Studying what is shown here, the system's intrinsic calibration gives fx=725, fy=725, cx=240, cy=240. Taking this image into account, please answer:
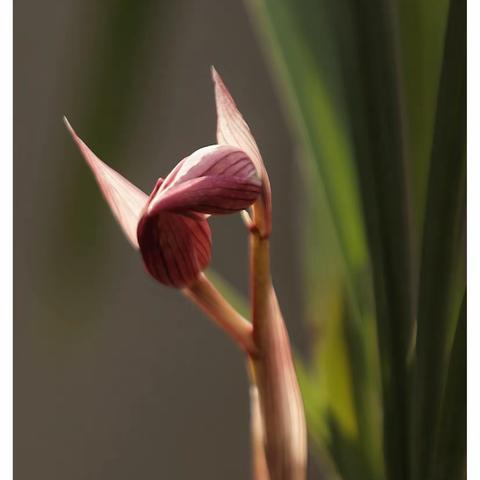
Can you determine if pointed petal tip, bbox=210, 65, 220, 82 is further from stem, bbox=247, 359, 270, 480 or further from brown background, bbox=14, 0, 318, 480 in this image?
stem, bbox=247, 359, 270, 480

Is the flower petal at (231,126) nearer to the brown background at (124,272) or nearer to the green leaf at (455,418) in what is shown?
the brown background at (124,272)

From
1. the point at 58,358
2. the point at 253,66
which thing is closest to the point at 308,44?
the point at 253,66

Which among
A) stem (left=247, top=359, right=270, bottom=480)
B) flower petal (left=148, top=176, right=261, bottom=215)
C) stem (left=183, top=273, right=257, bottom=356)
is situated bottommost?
stem (left=247, top=359, right=270, bottom=480)
